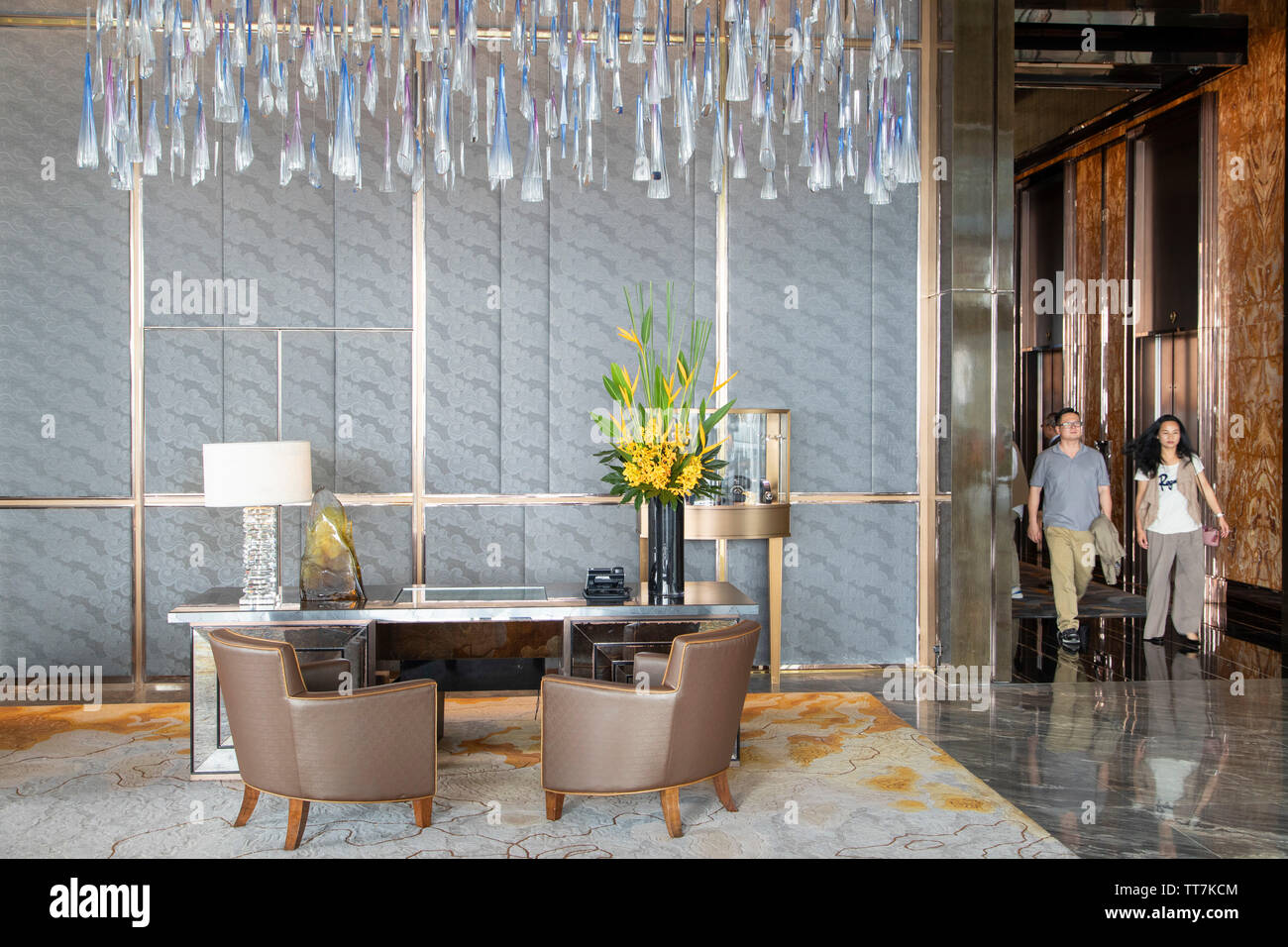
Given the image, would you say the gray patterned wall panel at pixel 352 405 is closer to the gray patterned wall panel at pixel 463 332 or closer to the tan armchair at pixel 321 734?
the gray patterned wall panel at pixel 463 332

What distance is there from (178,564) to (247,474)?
214cm

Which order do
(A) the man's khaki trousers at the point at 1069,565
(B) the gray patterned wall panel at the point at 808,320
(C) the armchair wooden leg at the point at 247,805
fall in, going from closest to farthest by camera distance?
1. (C) the armchair wooden leg at the point at 247,805
2. (B) the gray patterned wall panel at the point at 808,320
3. (A) the man's khaki trousers at the point at 1069,565

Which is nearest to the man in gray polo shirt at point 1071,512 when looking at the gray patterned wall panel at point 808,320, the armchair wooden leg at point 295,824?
the gray patterned wall panel at point 808,320

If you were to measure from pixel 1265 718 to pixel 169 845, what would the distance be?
5.71 metres

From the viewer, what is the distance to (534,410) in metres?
7.12

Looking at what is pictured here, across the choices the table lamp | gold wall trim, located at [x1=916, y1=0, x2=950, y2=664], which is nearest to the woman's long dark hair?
gold wall trim, located at [x1=916, y1=0, x2=950, y2=664]

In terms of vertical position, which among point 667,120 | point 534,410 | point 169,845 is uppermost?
point 667,120

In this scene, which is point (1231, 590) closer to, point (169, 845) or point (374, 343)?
point (374, 343)

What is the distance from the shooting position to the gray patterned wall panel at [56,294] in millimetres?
6738

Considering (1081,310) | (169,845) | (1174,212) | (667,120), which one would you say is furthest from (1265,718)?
(1081,310)

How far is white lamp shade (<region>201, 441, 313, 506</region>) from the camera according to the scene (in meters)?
5.12

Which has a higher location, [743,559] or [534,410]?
[534,410]

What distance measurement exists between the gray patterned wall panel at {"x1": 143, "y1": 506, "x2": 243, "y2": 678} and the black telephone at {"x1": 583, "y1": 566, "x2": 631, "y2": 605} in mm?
2532
